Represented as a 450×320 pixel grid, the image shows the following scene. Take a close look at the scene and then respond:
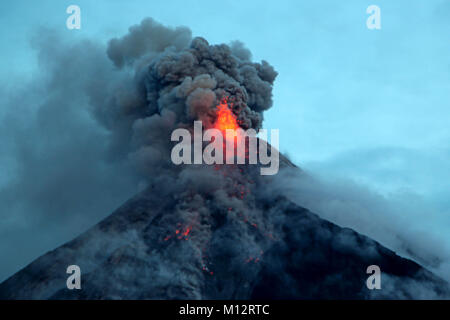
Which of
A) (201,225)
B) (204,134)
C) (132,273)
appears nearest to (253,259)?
(201,225)

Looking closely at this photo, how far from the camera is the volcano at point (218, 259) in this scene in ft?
123

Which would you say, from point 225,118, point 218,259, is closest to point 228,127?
point 225,118

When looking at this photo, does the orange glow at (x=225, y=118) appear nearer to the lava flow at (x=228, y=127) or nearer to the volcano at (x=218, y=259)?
the lava flow at (x=228, y=127)

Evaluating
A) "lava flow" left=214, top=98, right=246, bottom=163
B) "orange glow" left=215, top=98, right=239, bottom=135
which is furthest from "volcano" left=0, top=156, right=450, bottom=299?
"orange glow" left=215, top=98, right=239, bottom=135

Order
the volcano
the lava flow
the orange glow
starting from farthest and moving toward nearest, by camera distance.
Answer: the lava flow → the orange glow → the volcano

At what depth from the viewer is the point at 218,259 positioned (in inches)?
1597

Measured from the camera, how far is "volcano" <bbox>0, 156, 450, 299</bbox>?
37.4 meters

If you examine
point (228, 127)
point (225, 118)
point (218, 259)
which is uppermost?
point (225, 118)

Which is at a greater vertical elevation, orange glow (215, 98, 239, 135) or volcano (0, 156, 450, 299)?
orange glow (215, 98, 239, 135)

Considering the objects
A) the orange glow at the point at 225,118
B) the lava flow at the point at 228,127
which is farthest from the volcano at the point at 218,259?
the orange glow at the point at 225,118

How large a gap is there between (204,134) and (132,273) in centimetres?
1846

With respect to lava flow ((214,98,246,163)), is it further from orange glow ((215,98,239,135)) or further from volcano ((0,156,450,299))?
volcano ((0,156,450,299))

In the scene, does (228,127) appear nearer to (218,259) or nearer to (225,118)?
(225,118)
